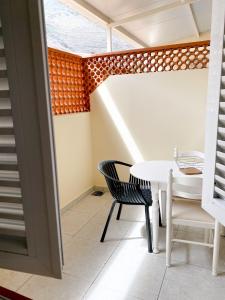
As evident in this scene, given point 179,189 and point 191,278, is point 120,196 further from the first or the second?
point 191,278

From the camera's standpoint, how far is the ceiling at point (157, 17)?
10.5ft

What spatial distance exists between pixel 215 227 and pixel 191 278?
0.42 m

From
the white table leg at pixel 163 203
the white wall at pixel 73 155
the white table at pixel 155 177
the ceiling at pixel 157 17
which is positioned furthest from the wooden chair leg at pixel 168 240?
the ceiling at pixel 157 17

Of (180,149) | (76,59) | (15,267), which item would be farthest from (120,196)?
(76,59)

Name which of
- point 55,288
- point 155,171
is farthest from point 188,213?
point 55,288

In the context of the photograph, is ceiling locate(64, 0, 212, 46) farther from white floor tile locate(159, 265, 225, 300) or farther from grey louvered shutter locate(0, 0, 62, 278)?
white floor tile locate(159, 265, 225, 300)

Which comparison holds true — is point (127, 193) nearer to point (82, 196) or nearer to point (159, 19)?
point (82, 196)

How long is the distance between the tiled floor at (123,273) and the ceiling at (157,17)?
2661mm

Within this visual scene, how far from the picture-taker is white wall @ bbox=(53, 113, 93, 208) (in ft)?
9.18

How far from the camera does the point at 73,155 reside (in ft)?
10.1

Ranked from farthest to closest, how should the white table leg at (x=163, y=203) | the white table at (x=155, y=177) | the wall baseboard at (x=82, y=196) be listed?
the wall baseboard at (x=82, y=196) → the white table leg at (x=163, y=203) → the white table at (x=155, y=177)

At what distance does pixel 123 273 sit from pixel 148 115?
6.37ft

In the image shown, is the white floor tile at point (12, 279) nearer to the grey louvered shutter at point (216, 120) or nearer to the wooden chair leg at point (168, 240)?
the wooden chair leg at point (168, 240)

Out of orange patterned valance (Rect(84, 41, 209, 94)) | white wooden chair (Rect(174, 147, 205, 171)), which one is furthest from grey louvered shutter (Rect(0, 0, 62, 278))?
orange patterned valance (Rect(84, 41, 209, 94))
